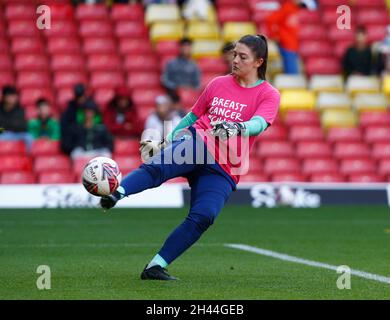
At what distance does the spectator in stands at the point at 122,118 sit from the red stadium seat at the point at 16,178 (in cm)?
184

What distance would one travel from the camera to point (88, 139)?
21.4 m

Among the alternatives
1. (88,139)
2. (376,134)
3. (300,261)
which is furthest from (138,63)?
(300,261)

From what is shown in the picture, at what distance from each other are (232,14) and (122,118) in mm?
4570

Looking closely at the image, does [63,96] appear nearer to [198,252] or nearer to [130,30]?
[130,30]

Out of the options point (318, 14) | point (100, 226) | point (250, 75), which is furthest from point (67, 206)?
point (250, 75)

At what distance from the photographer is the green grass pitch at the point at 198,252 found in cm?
939

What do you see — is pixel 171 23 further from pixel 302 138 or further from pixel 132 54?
pixel 302 138

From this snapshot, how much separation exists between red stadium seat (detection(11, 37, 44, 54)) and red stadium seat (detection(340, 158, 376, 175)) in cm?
632

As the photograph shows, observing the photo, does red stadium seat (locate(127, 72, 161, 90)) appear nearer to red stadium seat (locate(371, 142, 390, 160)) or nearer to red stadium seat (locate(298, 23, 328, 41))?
red stadium seat (locate(298, 23, 328, 41))

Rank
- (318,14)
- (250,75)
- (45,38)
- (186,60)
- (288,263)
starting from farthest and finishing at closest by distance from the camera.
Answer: (318,14), (45,38), (186,60), (288,263), (250,75)

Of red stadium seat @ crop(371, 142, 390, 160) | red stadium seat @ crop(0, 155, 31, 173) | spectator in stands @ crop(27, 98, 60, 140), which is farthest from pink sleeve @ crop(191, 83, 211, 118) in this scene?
red stadium seat @ crop(371, 142, 390, 160)

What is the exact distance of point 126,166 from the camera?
2156cm

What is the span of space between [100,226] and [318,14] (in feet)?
34.9

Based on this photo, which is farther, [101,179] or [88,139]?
[88,139]
